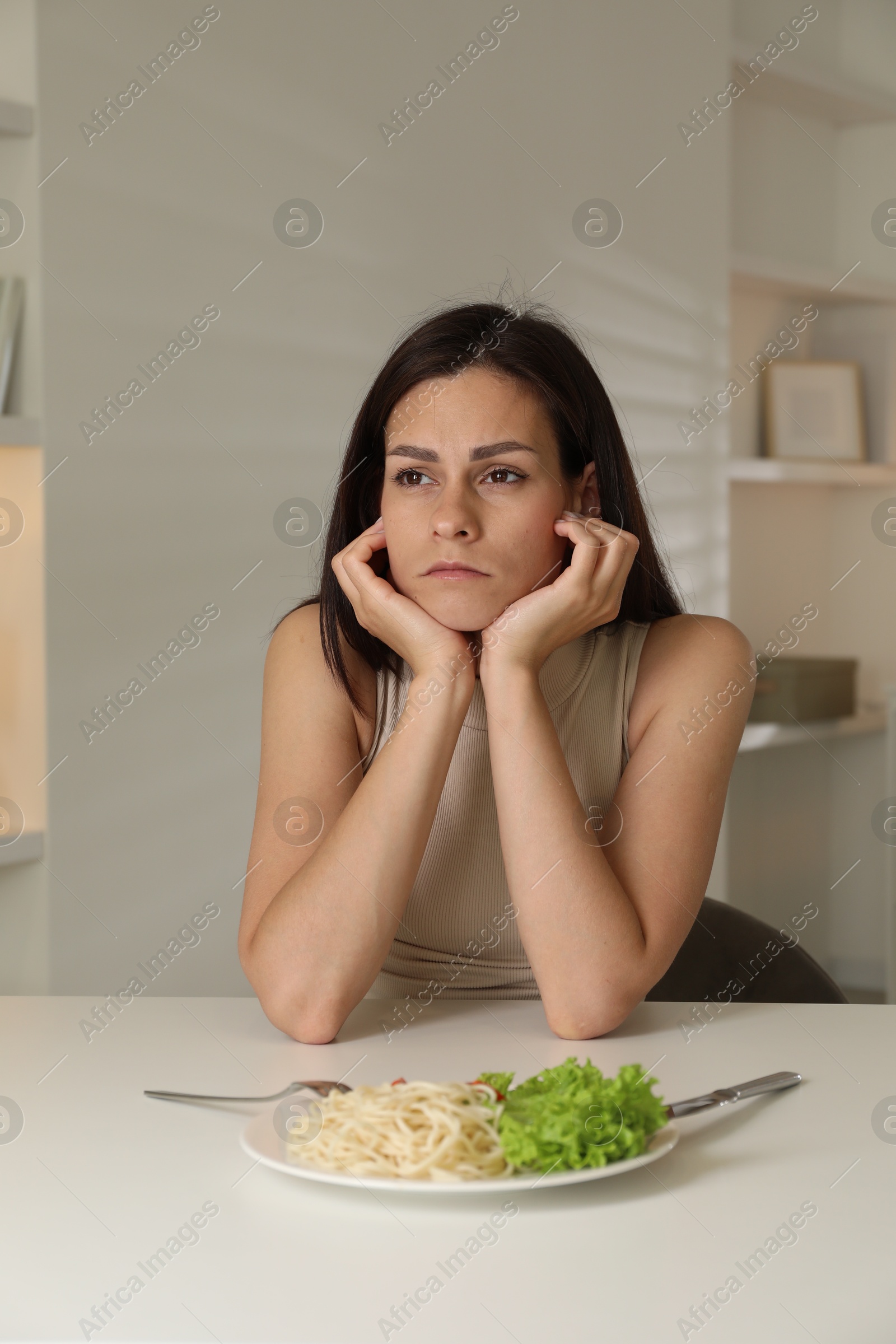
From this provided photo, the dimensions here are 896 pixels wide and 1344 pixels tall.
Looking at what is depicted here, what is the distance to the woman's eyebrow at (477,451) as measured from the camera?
4.34ft

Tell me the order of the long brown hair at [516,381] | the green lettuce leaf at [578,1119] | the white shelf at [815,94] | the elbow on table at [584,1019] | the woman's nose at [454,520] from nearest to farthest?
the green lettuce leaf at [578,1119] → the elbow on table at [584,1019] → the woman's nose at [454,520] → the long brown hair at [516,381] → the white shelf at [815,94]

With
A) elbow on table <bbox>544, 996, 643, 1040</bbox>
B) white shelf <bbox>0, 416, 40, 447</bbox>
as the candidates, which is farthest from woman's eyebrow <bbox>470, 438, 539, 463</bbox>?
white shelf <bbox>0, 416, 40, 447</bbox>

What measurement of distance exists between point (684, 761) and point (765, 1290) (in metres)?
0.68

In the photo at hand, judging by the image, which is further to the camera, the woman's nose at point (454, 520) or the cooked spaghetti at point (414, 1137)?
the woman's nose at point (454, 520)

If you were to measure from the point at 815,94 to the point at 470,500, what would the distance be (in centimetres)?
306

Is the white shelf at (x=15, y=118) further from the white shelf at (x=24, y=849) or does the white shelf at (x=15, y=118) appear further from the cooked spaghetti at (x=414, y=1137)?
the cooked spaghetti at (x=414, y=1137)

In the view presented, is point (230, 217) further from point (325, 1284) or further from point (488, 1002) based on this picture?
point (325, 1284)

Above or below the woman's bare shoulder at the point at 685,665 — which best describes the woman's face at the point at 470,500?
above

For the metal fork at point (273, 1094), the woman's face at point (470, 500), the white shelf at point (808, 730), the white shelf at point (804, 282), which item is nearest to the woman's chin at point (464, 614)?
the woman's face at point (470, 500)

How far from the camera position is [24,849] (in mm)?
2238

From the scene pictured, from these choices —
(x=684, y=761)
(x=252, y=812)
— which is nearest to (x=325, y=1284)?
(x=684, y=761)

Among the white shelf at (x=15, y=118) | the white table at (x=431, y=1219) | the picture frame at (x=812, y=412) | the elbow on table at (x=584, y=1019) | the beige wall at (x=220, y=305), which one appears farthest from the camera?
the picture frame at (x=812, y=412)

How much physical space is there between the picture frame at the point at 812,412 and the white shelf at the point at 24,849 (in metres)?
2.55

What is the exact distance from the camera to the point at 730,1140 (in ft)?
2.78
